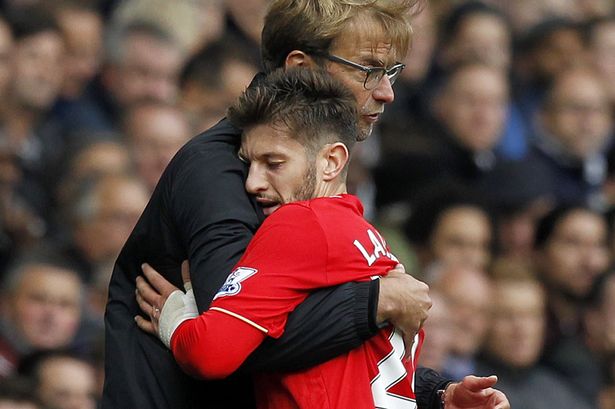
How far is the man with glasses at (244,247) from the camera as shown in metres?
3.23

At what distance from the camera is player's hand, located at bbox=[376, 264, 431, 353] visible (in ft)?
10.8

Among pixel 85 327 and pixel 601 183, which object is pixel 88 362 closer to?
pixel 85 327

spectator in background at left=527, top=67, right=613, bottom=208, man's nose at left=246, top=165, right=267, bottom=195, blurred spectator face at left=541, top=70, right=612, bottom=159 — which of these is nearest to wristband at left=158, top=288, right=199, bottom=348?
man's nose at left=246, top=165, right=267, bottom=195

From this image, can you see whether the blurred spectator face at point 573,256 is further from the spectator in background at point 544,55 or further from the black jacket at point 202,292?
the black jacket at point 202,292

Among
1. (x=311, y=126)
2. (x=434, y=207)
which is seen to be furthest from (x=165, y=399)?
(x=434, y=207)

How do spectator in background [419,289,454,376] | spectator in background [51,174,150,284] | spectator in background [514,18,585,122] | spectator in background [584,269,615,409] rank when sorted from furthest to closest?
spectator in background [514,18,585,122] < spectator in background [584,269,615,409] < spectator in background [419,289,454,376] < spectator in background [51,174,150,284]

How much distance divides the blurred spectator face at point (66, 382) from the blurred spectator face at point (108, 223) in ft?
2.58

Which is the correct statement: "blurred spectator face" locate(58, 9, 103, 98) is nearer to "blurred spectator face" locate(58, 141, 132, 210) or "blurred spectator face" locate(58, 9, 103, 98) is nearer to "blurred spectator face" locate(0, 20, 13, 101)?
"blurred spectator face" locate(0, 20, 13, 101)

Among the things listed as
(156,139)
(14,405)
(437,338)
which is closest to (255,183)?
(14,405)

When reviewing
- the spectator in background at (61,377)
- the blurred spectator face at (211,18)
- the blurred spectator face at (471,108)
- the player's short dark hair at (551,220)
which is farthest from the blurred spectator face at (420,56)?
the spectator in background at (61,377)

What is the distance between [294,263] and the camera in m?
3.20

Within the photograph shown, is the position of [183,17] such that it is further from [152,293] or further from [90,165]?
[152,293]

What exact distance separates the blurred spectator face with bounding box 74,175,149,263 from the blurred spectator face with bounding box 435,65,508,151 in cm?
251

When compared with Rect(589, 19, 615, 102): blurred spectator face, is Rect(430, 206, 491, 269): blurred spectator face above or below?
below
